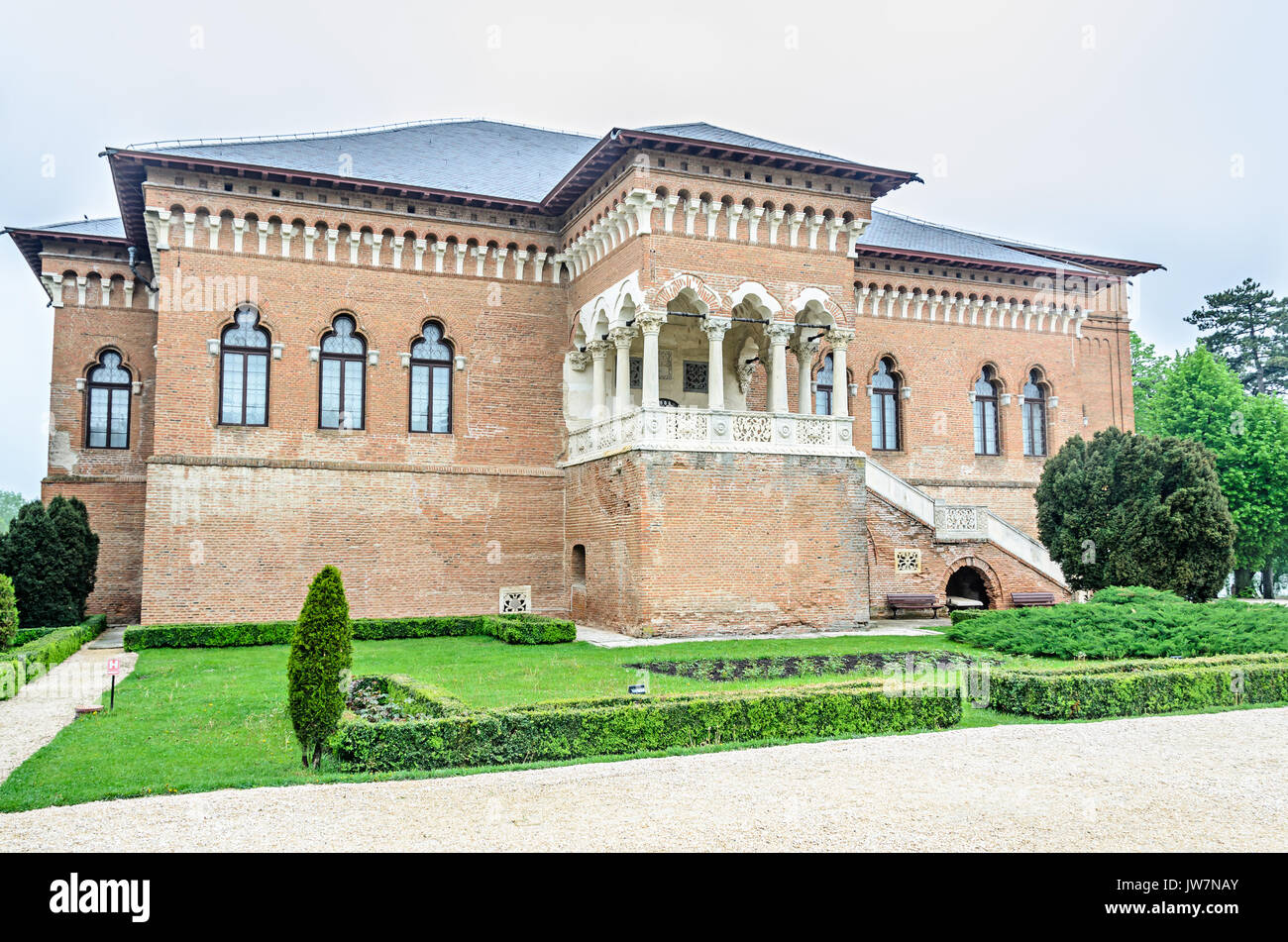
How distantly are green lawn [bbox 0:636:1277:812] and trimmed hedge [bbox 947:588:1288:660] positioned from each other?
97cm

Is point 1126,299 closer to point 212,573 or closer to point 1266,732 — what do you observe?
point 1266,732

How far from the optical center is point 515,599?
24.4m

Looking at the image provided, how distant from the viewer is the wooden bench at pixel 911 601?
78.3 feet

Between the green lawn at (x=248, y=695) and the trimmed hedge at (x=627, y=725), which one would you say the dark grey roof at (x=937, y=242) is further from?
the trimmed hedge at (x=627, y=725)

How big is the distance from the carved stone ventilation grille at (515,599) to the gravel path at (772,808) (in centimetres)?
1494

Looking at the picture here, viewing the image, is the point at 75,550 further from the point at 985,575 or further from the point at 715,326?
the point at 985,575

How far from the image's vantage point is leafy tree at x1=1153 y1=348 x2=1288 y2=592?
3484 cm

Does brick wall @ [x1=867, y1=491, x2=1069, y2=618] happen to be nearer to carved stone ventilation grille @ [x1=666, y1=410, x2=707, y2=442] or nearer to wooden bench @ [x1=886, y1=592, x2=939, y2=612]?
wooden bench @ [x1=886, y1=592, x2=939, y2=612]

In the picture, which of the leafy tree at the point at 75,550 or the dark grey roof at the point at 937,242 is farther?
the dark grey roof at the point at 937,242

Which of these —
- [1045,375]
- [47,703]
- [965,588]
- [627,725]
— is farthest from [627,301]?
[1045,375]

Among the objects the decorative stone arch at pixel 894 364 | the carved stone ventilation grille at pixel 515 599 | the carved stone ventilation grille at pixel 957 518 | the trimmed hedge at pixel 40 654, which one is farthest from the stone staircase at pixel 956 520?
the trimmed hedge at pixel 40 654

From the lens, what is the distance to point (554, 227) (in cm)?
2536

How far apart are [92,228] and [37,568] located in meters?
10.2

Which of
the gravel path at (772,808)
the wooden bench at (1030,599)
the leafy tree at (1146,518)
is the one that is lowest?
the gravel path at (772,808)
